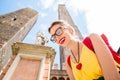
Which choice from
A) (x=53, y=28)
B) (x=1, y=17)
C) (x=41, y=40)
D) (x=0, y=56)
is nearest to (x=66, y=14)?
(x=1, y=17)

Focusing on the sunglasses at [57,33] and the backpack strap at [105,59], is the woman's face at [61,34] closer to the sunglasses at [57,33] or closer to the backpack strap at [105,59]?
the sunglasses at [57,33]

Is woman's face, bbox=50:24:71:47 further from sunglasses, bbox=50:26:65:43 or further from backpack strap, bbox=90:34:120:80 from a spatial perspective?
backpack strap, bbox=90:34:120:80

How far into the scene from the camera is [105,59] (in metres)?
1.03

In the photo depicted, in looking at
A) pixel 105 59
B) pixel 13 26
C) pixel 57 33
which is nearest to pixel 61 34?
pixel 57 33

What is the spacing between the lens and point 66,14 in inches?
1180

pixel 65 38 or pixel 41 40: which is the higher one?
pixel 41 40

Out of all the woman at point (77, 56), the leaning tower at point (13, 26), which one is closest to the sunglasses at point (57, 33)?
the woman at point (77, 56)

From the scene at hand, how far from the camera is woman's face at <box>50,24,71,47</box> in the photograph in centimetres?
142

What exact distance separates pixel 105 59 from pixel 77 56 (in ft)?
1.06

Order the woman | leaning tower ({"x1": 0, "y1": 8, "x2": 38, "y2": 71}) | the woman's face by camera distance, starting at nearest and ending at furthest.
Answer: the woman < the woman's face < leaning tower ({"x1": 0, "y1": 8, "x2": 38, "y2": 71})

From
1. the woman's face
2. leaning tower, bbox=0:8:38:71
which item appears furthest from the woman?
leaning tower, bbox=0:8:38:71

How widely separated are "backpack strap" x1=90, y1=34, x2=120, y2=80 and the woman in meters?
0.05

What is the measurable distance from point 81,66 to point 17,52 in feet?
10.9

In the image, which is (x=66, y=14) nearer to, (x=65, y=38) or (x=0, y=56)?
(x=0, y=56)
